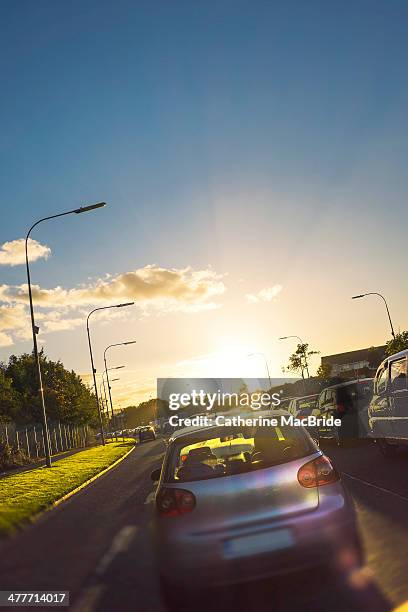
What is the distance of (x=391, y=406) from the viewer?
1183 cm

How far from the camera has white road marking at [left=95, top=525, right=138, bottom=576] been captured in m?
7.00

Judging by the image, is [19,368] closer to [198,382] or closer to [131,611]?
[198,382]

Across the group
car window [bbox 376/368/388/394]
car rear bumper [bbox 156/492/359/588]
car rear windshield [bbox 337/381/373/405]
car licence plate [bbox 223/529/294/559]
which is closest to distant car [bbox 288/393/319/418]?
car rear windshield [bbox 337/381/373/405]

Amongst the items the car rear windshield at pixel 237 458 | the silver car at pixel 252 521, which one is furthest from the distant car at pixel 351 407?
the silver car at pixel 252 521

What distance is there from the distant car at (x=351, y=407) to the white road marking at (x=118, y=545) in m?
8.81

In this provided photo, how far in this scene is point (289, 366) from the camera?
93.5 metres

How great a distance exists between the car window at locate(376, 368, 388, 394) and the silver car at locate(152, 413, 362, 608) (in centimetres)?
754

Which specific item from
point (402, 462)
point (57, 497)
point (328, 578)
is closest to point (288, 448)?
point (328, 578)

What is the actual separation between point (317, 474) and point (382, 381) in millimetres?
8052

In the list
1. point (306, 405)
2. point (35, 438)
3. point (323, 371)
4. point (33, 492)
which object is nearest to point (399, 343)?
point (306, 405)

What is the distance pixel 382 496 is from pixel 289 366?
85509 millimetres

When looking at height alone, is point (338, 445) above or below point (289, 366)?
below

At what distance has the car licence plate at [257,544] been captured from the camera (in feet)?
15.6

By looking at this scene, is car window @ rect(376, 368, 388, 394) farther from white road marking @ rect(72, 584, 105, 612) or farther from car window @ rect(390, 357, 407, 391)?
white road marking @ rect(72, 584, 105, 612)
